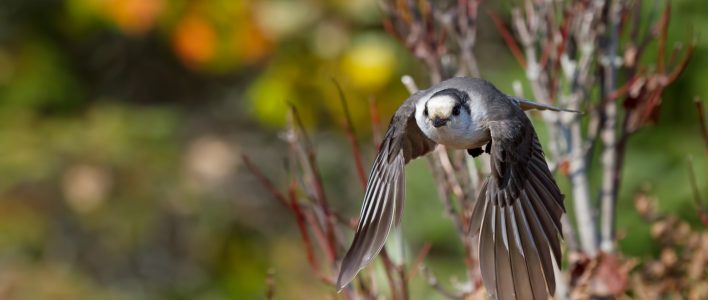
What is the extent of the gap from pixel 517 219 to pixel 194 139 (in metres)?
4.24

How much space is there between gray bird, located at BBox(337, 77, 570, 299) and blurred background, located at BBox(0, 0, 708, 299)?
246cm

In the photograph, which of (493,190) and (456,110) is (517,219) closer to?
(493,190)

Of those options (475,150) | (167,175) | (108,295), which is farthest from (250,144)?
(475,150)

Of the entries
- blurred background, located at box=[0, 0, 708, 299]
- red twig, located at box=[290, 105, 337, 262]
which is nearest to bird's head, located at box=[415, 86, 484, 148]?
red twig, located at box=[290, 105, 337, 262]

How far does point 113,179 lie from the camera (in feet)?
16.7

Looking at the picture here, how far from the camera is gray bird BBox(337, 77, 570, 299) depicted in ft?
5.51

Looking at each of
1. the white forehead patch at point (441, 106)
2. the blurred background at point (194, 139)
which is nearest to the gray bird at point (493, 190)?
the white forehead patch at point (441, 106)

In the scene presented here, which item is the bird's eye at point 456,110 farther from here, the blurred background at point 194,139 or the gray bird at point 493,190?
the blurred background at point 194,139

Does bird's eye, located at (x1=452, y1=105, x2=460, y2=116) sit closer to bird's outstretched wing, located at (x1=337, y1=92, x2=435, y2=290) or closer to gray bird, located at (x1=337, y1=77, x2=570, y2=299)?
gray bird, located at (x1=337, y1=77, x2=570, y2=299)

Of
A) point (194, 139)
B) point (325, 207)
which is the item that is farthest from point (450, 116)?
point (194, 139)

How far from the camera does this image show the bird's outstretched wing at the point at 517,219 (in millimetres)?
1664

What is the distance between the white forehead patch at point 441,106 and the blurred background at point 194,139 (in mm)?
2563

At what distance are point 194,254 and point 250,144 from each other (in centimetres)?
68

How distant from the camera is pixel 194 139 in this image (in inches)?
230
